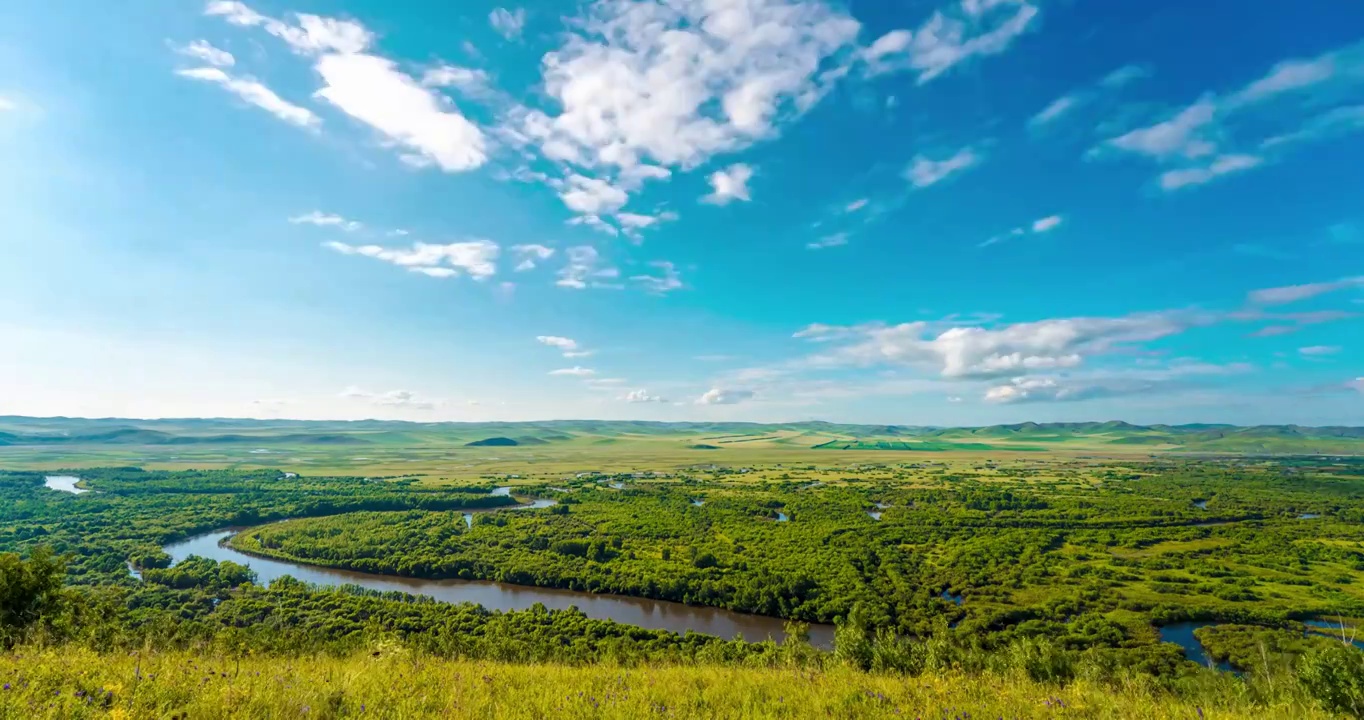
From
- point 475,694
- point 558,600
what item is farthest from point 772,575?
point 475,694

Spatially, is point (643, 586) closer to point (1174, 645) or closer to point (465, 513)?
point (1174, 645)

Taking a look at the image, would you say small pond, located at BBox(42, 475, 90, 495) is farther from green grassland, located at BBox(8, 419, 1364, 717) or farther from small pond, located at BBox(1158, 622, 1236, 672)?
small pond, located at BBox(1158, 622, 1236, 672)

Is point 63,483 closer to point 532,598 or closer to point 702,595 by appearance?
point 532,598

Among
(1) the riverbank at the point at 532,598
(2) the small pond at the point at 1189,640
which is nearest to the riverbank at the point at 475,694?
(1) the riverbank at the point at 532,598

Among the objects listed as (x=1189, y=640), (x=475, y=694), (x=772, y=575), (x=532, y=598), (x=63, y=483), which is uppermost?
(x=475, y=694)

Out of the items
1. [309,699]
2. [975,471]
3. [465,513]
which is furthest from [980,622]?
[975,471]

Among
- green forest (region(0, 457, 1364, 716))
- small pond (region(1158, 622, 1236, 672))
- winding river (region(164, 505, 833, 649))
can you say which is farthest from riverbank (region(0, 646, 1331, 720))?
small pond (region(1158, 622, 1236, 672))
